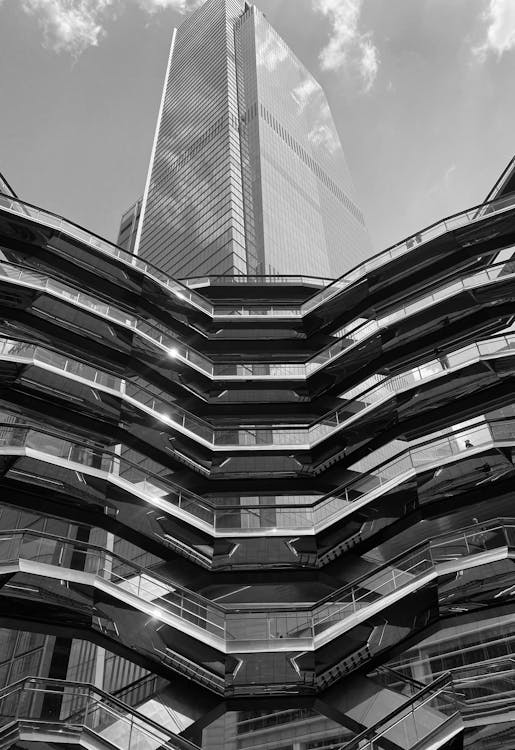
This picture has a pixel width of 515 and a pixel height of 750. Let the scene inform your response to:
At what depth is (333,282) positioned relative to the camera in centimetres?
3109

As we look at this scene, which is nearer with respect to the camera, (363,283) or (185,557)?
(185,557)

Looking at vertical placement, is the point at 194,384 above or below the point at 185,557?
above

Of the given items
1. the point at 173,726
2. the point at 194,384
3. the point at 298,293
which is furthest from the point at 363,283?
the point at 173,726

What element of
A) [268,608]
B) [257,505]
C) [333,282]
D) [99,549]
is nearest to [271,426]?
[257,505]

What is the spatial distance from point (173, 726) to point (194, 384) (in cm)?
1459

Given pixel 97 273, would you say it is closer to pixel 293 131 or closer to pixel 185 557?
pixel 185 557

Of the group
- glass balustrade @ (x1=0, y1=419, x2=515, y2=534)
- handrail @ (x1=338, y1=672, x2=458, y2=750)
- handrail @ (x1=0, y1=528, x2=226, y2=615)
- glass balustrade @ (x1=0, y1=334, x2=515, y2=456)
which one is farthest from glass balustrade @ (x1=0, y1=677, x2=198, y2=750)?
glass balustrade @ (x1=0, y1=334, x2=515, y2=456)

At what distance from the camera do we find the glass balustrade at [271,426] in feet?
74.7

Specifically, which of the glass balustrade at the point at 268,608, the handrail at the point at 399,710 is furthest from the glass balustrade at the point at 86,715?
the handrail at the point at 399,710

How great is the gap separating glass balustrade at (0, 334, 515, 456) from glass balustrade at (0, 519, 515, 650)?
6679 millimetres

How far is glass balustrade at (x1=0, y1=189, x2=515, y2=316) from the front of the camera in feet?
84.3

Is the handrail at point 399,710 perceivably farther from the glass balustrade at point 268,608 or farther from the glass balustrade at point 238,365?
the glass balustrade at point 238,365

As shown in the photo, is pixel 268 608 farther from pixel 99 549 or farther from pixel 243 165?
pixel 243 165

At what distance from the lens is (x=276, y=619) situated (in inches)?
773
